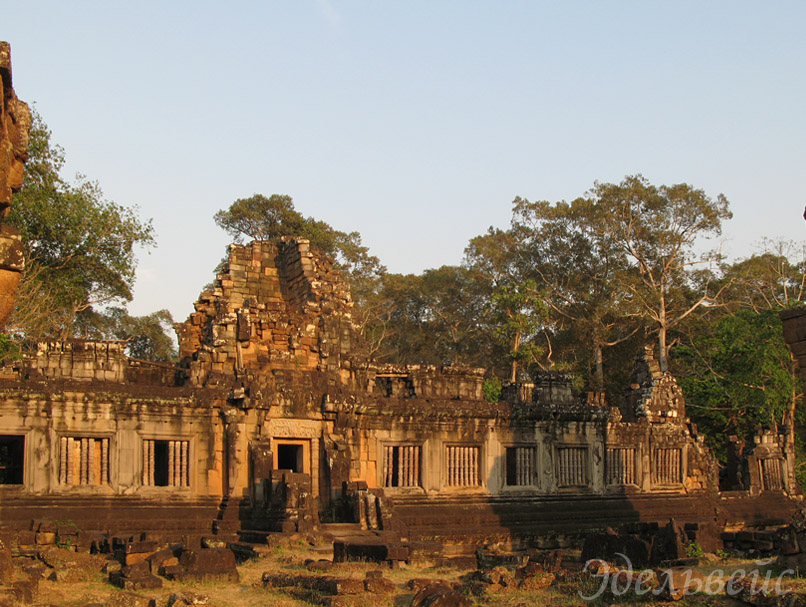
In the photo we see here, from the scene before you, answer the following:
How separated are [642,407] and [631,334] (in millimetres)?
17925

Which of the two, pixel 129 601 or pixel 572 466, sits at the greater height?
pixel 572 466

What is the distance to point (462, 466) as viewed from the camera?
21.1 m

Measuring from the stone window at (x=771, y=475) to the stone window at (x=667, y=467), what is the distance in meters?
3.06

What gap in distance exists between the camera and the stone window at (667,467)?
78.2 ft

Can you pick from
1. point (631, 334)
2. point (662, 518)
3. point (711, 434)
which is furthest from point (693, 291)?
point (662, 518)

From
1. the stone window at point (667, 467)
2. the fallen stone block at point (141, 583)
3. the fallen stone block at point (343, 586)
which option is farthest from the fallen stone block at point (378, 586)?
the stone window at point (667, 467)

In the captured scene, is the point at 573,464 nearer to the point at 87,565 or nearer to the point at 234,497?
the point at 234,497

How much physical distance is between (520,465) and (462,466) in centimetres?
157

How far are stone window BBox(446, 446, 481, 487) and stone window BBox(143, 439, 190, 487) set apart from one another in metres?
5.85

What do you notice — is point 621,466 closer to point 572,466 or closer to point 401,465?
point 572,466

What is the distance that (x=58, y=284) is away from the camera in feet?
101

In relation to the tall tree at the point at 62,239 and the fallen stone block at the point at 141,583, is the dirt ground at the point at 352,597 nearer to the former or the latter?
the fallen stone block at the point at 141,583

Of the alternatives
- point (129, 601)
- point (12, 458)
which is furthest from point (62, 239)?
point (129, 601)

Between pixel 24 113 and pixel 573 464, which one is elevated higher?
pixel 24 113
